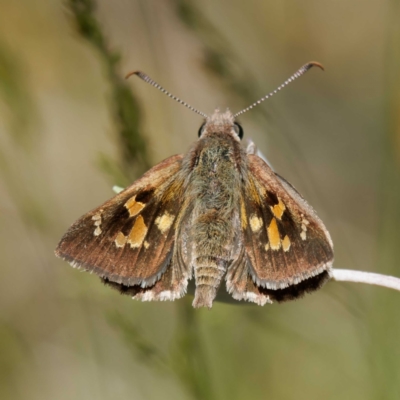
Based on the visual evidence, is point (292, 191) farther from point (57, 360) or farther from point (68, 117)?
point (68, 117)

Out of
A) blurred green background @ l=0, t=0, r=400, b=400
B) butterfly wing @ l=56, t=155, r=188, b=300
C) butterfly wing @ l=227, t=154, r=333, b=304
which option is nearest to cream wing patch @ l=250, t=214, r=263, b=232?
butterfly wing @ l=227, t=154, r=333, b=304

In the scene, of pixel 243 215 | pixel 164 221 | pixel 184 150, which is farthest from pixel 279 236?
pixel 184 150

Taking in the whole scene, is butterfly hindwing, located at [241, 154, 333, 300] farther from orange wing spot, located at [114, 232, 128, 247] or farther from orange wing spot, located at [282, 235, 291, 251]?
orange wing spot, located at [114, 232, 128, 247]

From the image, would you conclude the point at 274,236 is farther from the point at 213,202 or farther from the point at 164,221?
the point at 164,221

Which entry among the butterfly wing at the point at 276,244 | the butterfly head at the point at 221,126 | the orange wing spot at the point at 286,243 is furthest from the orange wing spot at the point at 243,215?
the butterfly head at the point at 221,126

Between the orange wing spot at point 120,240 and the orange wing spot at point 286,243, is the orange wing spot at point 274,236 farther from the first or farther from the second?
the orange wing spot at point 120,240
